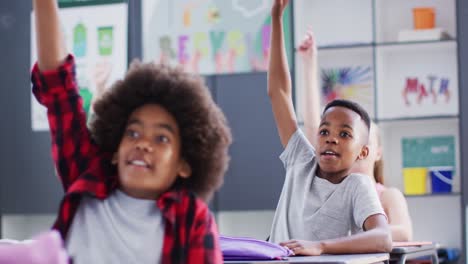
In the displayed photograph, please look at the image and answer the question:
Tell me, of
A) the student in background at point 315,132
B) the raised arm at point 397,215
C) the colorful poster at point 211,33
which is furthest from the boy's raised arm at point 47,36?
the colorful poster at point 211,33

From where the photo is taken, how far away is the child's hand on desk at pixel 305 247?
6.46 ft

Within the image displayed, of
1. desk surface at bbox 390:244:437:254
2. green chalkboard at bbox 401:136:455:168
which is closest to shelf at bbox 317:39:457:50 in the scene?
green chalkboard at bbox 401:136:455:168

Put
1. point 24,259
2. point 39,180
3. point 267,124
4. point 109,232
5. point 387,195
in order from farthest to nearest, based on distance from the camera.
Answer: point 39,180, point 267,124, point 387,195, point 109,232, point 24,259

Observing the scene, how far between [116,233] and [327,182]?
1005 mm

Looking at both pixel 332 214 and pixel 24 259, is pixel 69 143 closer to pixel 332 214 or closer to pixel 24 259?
pixel 24 259

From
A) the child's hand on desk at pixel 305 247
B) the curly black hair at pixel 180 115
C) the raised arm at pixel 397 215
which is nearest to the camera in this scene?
the curly black hair at pixel 180 115

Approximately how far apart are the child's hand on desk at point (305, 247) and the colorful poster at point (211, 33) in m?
3.54

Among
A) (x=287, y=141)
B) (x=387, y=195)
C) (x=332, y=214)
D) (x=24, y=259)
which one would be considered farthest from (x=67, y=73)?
(x=387, y=195)

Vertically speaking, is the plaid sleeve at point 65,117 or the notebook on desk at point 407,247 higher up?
the plaid sleeve at point 65,117

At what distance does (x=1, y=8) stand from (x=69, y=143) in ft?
15.3

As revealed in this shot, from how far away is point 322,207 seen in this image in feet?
7.64

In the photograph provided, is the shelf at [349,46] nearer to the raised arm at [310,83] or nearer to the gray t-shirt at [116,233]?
the raised arm at [310,83]

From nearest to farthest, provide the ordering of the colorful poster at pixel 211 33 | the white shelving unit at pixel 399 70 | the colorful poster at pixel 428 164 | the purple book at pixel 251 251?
the purple book at pixel 251 251 → the colorful poster at pixel 428 164 → the white shelving unit at pixel 399 70 → the colorful poster at pixel 211 33

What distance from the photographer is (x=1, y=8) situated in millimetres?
5938
